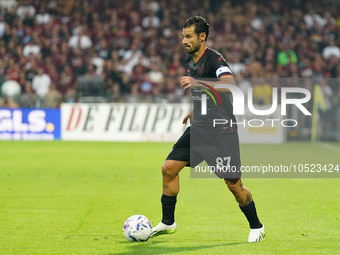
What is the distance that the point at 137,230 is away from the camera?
5.23 metres

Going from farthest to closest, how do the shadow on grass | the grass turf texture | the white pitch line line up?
1. the white pitch line
2. the grass turf texture
3. the shadow on grass

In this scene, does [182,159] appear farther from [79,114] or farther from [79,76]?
[79,76]

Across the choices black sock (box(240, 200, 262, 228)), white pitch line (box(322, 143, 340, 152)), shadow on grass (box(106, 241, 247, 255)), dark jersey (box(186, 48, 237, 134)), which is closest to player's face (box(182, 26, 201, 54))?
dark jersey (box(186, 48, 237, 134))

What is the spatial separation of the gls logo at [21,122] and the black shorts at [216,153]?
13892mm

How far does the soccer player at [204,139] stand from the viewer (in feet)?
16.9

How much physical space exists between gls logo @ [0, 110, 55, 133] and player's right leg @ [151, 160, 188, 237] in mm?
13776

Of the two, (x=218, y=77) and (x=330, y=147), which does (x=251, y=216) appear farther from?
(x=330, y=147)

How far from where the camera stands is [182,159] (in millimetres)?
5348

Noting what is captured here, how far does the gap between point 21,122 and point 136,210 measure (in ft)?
41.3

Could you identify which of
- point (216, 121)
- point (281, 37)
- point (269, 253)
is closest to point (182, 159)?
point (216, 121)

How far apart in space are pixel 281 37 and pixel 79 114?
923cm

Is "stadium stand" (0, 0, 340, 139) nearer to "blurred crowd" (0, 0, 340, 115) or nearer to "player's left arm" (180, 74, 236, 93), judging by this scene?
"blurred crowd" (0, 0, 340, 115)

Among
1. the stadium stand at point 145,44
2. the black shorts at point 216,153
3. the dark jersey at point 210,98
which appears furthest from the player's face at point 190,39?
the stadium stand at point 145,44

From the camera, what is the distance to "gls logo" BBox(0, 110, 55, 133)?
60.6ft
